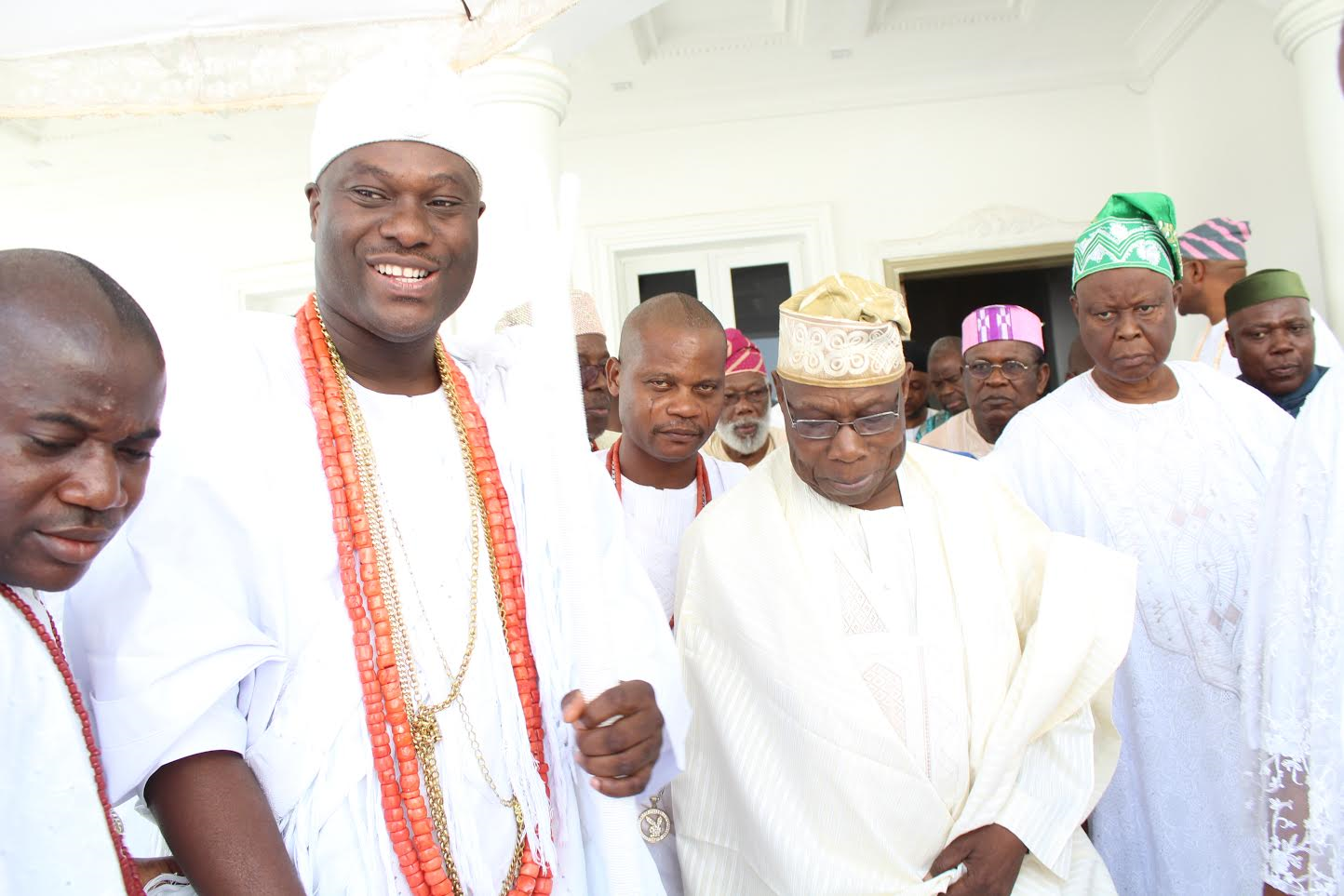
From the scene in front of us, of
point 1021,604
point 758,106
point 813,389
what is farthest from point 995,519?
point 758,106

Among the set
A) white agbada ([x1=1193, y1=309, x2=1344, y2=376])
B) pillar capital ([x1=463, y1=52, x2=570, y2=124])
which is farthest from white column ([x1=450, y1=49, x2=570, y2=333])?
white agbada ([x1=1193, y1=309, x2=1344, y2=376])

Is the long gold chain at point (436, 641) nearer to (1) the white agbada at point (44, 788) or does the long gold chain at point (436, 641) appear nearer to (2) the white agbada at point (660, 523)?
(1) the white agbada at point (44, 788)

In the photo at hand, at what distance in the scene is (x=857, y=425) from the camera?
2.63m

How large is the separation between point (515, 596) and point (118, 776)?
2.20ft

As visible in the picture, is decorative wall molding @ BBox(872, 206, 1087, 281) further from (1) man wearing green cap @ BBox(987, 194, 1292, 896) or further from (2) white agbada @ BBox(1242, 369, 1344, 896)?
(2) white agbada @ BBox(1242, 369, 1344, 896)

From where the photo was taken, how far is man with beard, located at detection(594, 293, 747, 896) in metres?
3.25

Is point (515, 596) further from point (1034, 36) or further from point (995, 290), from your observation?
point (995, 290)

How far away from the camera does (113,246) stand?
9.03 meters

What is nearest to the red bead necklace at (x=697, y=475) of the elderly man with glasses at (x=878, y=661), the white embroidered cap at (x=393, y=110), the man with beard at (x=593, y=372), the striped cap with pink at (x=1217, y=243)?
the elderly man with glasses at (x=878, y=661)

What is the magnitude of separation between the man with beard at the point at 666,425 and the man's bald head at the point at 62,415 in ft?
6.34

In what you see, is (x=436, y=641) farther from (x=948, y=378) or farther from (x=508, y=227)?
(x=948, y=378)

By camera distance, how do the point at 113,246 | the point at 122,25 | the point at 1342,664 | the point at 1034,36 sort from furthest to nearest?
the point at 113,246, the point at 1034,36, the point at 1342,664, the point at 122,25

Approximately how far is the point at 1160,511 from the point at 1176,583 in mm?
243

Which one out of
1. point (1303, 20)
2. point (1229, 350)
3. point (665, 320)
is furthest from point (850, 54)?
point (665, 320)
